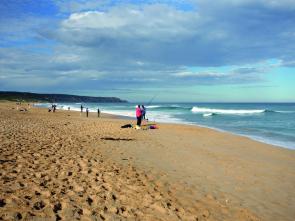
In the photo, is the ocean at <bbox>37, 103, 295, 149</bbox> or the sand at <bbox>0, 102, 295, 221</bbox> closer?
the sand at <bbox>0, 102, 295, 221</bbox>

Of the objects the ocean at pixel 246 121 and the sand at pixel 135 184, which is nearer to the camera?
the sand at pixel 135 184

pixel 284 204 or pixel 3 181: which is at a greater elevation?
pixel 3 181

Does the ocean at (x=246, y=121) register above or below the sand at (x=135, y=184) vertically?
below

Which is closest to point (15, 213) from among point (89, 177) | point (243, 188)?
point (89, 177)

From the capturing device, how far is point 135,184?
709 centimetres

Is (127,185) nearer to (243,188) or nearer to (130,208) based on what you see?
(130,208)

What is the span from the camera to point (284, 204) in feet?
22.8

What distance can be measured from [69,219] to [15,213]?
0.78 metres

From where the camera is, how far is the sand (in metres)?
5.37

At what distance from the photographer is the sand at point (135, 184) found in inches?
211

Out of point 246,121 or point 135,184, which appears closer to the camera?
point 135,184

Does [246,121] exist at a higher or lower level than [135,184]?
lower

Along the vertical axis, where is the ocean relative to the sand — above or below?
below

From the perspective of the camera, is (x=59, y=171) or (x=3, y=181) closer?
(x=3, y=181)
